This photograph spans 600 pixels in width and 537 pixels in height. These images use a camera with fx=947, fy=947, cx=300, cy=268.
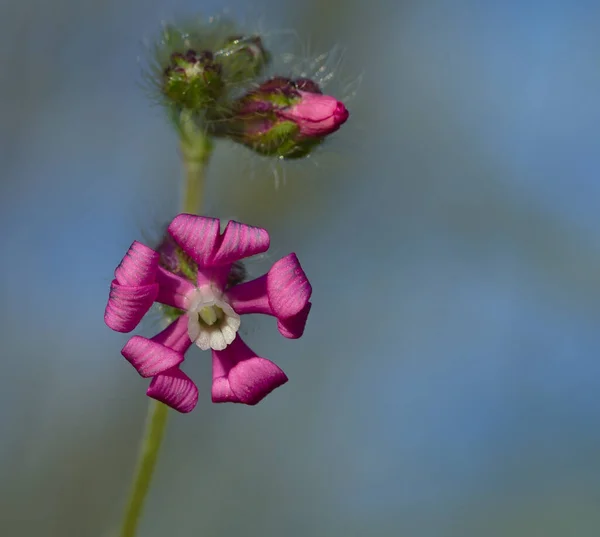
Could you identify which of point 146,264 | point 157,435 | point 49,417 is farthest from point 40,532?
point 146,264

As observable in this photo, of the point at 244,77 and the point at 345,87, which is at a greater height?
the point at 345,87

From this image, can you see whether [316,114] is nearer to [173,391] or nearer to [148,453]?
[173,391]

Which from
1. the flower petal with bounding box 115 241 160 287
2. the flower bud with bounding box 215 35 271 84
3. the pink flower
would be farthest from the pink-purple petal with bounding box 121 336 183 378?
the flower bud with bounding box 215 35 271 84

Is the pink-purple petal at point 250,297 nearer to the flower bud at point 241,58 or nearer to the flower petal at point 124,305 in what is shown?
the flower petal at point 124,305

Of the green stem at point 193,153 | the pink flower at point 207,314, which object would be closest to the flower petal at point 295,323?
the pink flower at point 207,314

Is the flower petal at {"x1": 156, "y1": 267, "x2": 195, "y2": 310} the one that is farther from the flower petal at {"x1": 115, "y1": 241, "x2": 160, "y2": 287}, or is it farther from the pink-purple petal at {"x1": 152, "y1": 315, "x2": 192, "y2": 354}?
the flower petal at {"x1": 115, "y1": 241, "x2": 160, "y2": 287}

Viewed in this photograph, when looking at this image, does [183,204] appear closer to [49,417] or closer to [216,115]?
[216,115]

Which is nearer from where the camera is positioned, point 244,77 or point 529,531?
point 244,77

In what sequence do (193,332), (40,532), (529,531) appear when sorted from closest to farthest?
(193,332)
(529,531)
(40,532)
